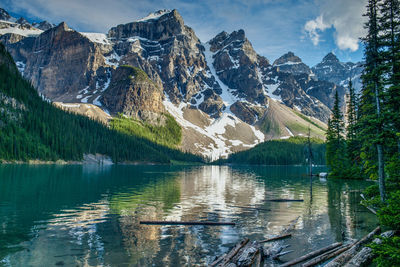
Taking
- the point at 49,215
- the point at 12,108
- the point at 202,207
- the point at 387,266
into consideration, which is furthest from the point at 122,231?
the point at 12,108

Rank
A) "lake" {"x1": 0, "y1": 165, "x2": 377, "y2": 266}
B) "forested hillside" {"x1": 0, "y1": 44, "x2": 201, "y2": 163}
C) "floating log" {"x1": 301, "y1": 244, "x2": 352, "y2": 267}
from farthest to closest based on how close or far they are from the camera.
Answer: "forested hillside" {"x1": 0, "y1": 44, "x2": 201, "y2": 163}, "lake" {"x1": 0, "y1": 165, "x2": 377, "y2": 266}, "floating log" {"x1": 301, "y1": 244, "x2": 352, "y2": 267}

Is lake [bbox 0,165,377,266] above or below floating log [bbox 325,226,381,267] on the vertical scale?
below

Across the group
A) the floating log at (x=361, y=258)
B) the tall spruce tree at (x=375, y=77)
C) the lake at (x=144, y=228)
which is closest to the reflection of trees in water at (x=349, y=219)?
the lake at (x=144, y=228)

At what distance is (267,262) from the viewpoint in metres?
15.9

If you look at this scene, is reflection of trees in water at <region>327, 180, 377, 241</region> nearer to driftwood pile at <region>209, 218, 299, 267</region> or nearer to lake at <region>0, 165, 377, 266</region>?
lake at <region>0, 165, 377, 266</region>

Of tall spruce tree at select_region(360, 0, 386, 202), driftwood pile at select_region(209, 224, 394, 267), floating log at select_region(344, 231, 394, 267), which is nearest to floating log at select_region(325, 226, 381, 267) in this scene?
driftwood pile at select_region(209, 224, 394, 267)

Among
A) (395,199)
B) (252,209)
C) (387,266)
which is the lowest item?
(252,209)

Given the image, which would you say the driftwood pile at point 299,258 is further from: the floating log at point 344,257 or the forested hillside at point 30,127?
the forested hillside at point 30,127

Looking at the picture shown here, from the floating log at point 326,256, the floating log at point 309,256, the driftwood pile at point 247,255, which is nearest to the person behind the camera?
the driftwood pile at point 247,255

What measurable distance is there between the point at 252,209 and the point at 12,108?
16514cm

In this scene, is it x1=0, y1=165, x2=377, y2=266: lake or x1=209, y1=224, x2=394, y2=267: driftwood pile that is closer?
x1=209, y1=224, x2=394, y2=267: driftwood pile

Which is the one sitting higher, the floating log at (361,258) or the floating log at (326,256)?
the floating log at (361,258)

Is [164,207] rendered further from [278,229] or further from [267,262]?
[267,262]

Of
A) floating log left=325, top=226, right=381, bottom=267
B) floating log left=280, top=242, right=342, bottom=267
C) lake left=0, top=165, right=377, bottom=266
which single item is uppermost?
floating log left=325, top=226, right=381, bottom=267
